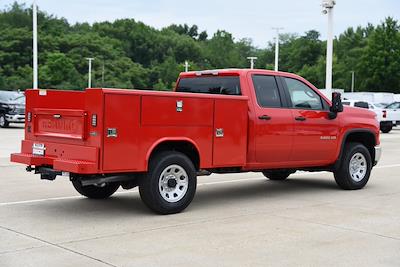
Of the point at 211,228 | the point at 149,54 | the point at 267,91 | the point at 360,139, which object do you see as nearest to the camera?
the point at 211,228

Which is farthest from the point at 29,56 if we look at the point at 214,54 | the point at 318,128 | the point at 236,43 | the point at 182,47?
the point at 318,128

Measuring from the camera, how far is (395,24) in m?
82.8

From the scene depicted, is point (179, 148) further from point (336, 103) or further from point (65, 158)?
point (336, 103)

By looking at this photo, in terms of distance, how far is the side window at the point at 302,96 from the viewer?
10242mm

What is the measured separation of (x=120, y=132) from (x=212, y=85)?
2672 mm

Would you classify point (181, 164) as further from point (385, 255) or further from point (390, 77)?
point (390, 77)

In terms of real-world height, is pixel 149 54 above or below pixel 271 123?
above

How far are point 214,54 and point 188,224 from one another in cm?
12484

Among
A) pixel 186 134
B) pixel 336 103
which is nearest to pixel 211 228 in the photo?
pixel 186 134

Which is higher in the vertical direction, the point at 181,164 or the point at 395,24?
the point at 395,24

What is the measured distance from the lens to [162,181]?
842 centimetres

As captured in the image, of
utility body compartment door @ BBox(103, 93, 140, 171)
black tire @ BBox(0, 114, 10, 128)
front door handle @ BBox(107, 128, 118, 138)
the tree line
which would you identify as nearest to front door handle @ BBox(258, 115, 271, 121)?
utility body compartment door @ BBox(103, 93, 140, 171)

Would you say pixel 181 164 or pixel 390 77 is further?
pixel 390 77

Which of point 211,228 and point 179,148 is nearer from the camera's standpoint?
point 211,228
